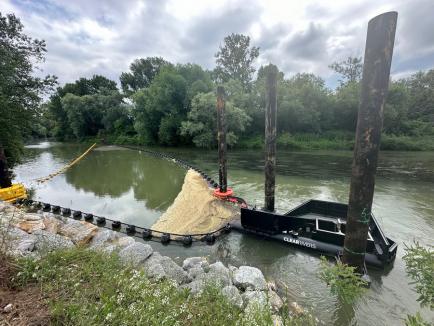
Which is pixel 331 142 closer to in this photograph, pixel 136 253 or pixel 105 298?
pixel 136 253

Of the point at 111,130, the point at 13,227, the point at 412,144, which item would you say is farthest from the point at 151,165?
the point at 111,130

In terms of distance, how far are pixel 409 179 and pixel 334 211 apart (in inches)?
340

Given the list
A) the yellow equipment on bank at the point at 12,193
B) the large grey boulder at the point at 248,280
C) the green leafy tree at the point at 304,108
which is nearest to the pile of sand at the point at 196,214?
the large grey boulder at the point at 248,280

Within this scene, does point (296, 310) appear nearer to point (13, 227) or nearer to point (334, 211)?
point (334, 211)

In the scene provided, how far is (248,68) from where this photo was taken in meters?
36.9

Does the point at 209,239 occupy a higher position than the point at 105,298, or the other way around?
the point at 105,298

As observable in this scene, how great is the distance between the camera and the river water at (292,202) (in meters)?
3.80

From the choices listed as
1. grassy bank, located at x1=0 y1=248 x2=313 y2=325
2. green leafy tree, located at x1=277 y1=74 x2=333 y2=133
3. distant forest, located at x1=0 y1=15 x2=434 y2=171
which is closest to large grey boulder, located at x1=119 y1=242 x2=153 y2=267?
grassy bank, located at x1=0 y1=248 x2=313 y2=325

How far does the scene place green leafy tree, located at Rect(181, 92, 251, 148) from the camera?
22.2 metres

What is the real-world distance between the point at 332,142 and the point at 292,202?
19.4 meters

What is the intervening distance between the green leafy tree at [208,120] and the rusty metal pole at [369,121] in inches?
754

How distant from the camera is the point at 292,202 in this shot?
28.6 ft

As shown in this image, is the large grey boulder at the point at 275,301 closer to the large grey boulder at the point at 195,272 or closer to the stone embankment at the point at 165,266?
the stone embankment at the point at 165,266

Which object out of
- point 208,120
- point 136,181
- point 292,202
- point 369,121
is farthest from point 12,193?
point 208,120
